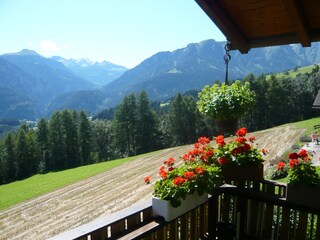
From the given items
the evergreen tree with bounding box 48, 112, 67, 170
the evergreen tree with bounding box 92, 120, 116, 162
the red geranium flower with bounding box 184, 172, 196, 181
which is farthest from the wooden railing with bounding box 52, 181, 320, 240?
the evergreen tree with bounding box 92, 120, 116, 162

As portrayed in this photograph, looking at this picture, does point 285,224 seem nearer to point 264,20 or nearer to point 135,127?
point 264,20

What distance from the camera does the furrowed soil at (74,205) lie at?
16.9 metres

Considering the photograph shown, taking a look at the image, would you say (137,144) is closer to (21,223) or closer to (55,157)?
(55,157)

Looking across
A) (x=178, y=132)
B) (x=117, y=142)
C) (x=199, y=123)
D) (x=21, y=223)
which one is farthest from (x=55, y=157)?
(x=21, y=223)

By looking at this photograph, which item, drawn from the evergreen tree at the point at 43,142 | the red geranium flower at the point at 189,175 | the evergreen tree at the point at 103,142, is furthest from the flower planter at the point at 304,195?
the evergreen tree at the point at 103,142

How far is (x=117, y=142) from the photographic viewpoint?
59281 mm

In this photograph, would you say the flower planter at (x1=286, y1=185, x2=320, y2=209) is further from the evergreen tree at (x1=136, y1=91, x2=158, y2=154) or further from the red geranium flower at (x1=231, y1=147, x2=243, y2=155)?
the evergreen tree at (x1=136, y1=91, x2=158, y2=154)

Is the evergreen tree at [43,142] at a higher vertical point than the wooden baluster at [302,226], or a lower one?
lower

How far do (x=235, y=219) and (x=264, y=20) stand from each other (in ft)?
9.27

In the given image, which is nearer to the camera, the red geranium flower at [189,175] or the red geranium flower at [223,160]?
the red geranium flower at [189,175]

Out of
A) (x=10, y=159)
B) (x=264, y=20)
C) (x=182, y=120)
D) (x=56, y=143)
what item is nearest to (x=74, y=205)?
(x=264, y=20)

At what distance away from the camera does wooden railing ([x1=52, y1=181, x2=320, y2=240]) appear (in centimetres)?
326

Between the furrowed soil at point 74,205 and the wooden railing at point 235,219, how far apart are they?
13.0 m

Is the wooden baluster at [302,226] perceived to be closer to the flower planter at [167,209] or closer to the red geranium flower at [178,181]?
the flower planter at [167,209]
